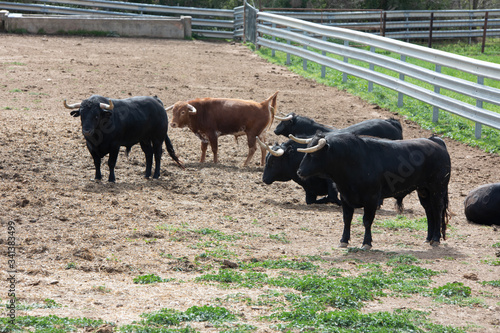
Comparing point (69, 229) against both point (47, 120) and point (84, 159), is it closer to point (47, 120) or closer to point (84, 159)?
point (84, 159)

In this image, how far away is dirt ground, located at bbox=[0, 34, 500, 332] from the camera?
19.5 feet

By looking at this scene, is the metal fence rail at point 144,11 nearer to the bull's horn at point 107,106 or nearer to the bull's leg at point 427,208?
the bull's horn at point 107,106

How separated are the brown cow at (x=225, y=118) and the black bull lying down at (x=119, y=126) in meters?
1.00

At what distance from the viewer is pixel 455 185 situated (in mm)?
11062

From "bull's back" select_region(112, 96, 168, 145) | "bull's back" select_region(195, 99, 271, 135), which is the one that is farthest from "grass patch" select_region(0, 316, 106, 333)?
"bull's back" select_region(195, 99, 271, 135)

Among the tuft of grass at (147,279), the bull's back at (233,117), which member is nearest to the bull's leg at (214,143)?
the bull's back at (233,117)

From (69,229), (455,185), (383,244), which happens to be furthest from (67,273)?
(455,185)

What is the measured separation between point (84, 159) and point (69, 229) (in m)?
3.79

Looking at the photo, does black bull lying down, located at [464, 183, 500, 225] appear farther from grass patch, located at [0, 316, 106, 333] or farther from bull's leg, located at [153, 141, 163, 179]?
grass patch, located at [0, 316, 106, 333]

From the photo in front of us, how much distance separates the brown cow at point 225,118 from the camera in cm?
1241

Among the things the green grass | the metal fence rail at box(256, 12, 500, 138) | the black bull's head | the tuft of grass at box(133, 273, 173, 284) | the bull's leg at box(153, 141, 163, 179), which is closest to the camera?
the tuft of grass at box(133, 273, 173, 284)

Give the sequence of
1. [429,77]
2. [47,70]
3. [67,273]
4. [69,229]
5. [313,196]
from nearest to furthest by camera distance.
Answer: [67,273], [69,229], [313,196], [429,77], [47,70]

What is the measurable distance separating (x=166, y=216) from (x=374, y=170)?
2.74 metres

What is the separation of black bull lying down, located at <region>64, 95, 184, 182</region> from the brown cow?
1.00 metres
